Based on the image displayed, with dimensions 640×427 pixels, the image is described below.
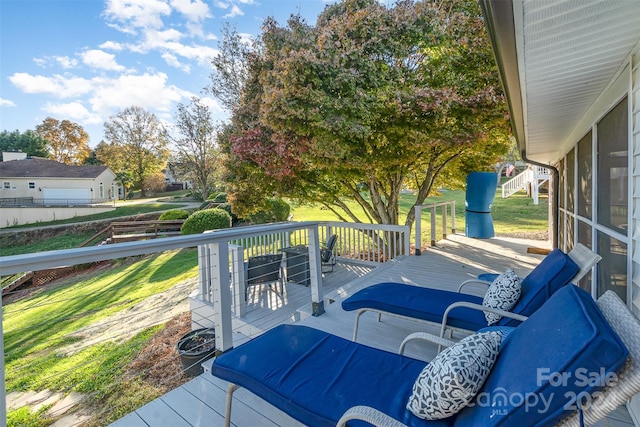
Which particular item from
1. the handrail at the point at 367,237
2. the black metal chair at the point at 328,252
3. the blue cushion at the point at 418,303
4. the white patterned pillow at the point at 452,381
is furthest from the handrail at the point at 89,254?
the handrail at the point at 367,237

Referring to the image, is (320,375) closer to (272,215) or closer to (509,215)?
(272,215)

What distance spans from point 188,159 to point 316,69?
57.5 ft

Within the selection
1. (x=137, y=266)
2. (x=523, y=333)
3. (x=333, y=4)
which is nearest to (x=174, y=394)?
(x=523, y=333)

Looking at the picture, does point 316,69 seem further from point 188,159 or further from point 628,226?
point 188,159

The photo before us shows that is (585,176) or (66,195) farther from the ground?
(66,195)

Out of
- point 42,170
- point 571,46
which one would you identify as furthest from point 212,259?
point 42,170

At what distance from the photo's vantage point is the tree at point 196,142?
1948 centimetres

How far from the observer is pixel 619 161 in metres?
2.37

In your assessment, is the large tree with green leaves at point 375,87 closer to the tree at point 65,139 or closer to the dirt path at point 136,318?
the dirt path at point 136,318

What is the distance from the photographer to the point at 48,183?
28953mm

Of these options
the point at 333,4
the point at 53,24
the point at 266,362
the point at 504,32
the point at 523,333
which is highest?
the point at 53,24

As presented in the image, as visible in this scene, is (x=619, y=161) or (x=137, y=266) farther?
(x=137, y=266)

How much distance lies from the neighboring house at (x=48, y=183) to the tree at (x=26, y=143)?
23.6 ft

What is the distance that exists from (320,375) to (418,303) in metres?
1.53
